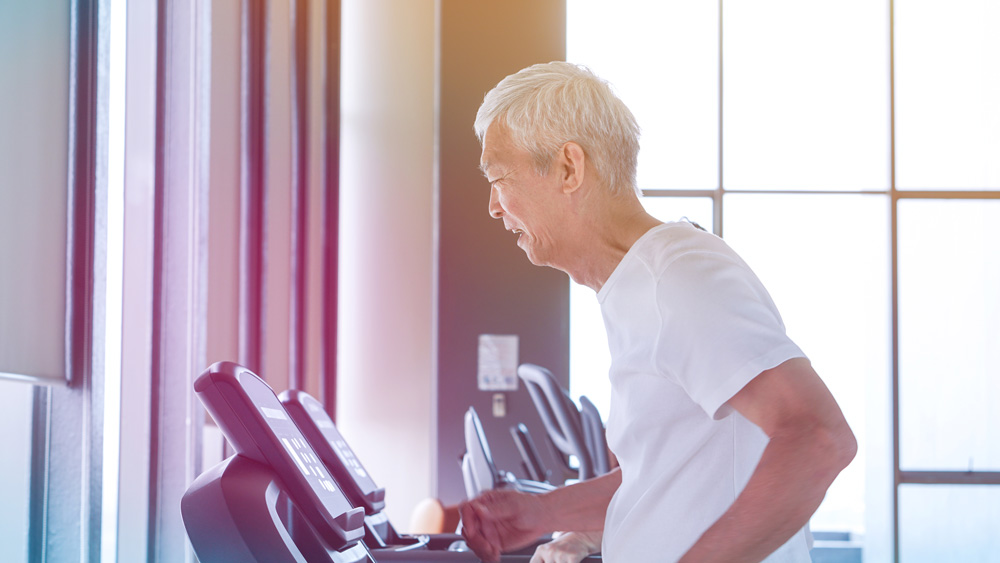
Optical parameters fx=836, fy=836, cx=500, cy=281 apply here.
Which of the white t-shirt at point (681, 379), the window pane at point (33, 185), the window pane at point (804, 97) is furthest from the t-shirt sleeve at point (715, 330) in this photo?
the window pane at point (804, 97)

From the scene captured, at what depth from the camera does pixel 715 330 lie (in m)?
0.83

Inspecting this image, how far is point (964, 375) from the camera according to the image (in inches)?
185

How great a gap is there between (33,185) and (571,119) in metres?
0.86

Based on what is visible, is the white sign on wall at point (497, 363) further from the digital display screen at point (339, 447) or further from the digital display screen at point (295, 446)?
the digital display screen at point (295, 446)

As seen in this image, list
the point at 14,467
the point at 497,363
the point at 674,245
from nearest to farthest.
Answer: the point at 674,245
the point at 14,467
the point at 497,363

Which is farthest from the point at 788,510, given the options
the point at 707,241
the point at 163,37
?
the point at 163,37

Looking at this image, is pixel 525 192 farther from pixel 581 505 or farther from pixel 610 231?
A: pixel 581 505

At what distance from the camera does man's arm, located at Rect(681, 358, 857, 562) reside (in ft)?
2.61

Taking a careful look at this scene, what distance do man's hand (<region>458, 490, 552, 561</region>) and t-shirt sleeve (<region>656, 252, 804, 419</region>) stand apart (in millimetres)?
378

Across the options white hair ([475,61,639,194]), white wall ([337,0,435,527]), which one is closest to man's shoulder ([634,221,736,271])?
white hair ([475,61,639,194])

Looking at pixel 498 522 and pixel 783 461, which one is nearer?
pixel 783 461

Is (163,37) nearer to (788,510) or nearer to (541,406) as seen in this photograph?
(541,406)

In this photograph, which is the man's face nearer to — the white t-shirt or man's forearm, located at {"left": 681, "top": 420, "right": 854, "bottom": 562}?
the white t-shirt

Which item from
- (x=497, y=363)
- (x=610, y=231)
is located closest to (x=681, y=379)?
(x=610, y=231)
